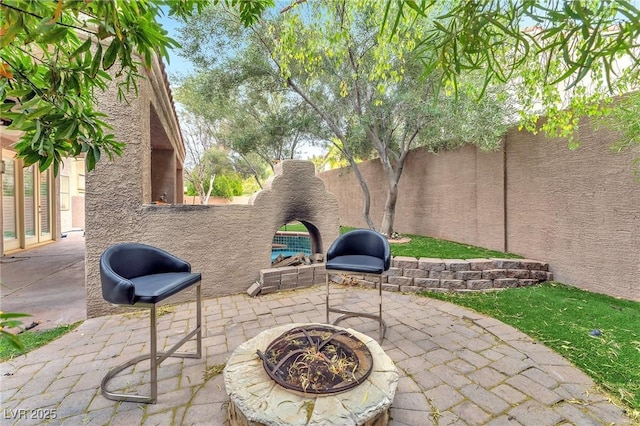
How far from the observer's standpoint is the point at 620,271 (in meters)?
3.62

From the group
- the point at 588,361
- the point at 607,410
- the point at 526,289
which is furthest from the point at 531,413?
the point at 526,289

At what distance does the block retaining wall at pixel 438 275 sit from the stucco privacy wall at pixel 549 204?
585 millimetres

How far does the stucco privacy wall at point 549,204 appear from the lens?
11.8ft

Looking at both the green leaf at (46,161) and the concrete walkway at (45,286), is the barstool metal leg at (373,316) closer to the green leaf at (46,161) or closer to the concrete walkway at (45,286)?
the green leaf at (46,161)

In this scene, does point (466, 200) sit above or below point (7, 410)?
above

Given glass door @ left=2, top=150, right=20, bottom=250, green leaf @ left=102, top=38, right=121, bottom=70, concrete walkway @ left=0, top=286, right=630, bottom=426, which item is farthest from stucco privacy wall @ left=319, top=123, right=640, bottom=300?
glass door @ left=2, top=150, right=20, bottom=250

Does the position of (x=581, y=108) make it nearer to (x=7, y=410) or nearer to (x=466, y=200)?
(x=466, y=200)

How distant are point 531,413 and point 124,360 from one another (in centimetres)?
320

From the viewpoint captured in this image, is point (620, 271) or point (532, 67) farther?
point (620, 271)

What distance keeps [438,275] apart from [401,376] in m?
2.43

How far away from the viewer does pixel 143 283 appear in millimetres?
2049

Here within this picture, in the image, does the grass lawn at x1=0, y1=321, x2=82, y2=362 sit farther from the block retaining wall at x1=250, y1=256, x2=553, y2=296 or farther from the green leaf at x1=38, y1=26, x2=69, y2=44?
the green leaf at x1=38, y1=26, x2=69, y2=44

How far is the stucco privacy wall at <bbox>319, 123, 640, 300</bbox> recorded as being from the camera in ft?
11.8

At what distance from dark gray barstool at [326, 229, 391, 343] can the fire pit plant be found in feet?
2.59
